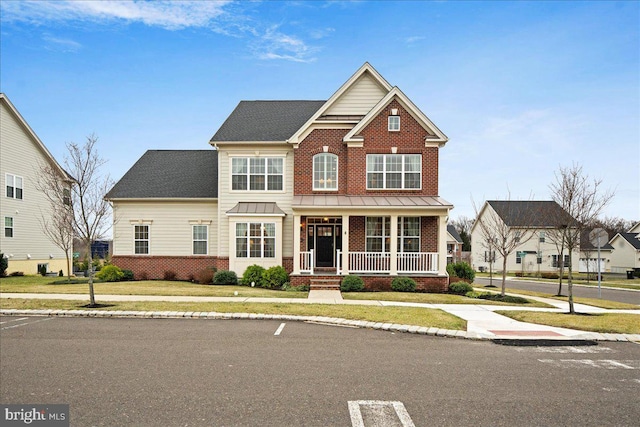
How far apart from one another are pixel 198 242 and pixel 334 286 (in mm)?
9268

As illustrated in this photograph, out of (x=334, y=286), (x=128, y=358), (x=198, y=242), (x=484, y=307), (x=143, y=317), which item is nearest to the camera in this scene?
(x=128, y=358)

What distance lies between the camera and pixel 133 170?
87.7ft

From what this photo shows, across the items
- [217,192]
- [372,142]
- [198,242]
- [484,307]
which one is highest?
[372,142]

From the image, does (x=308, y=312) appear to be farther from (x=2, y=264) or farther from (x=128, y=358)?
(x=2, y=264)

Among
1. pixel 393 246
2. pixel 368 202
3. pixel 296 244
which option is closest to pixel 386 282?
pixel 393 246

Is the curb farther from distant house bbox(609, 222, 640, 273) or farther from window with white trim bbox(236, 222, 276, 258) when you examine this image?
distant house bbox(609, 222, 640, 273)

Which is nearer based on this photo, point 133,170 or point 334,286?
point 334,286

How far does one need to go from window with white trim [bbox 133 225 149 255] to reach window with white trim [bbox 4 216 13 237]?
369 inches

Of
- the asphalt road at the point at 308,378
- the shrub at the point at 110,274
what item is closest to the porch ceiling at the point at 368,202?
the asphalt road at the point at 308,378

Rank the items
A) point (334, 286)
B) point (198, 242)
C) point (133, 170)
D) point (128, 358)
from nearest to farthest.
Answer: point (128, 358) → point (334, 286) → point (198, 242) → point (133, 170)

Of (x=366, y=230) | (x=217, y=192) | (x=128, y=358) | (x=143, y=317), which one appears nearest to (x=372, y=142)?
(x=366, y=230)

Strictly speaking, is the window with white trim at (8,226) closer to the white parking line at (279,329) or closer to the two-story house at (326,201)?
the two-story house at (326,201)

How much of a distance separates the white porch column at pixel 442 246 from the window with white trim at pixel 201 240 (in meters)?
13.1

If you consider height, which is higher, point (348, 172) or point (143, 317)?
point (348, 172)
